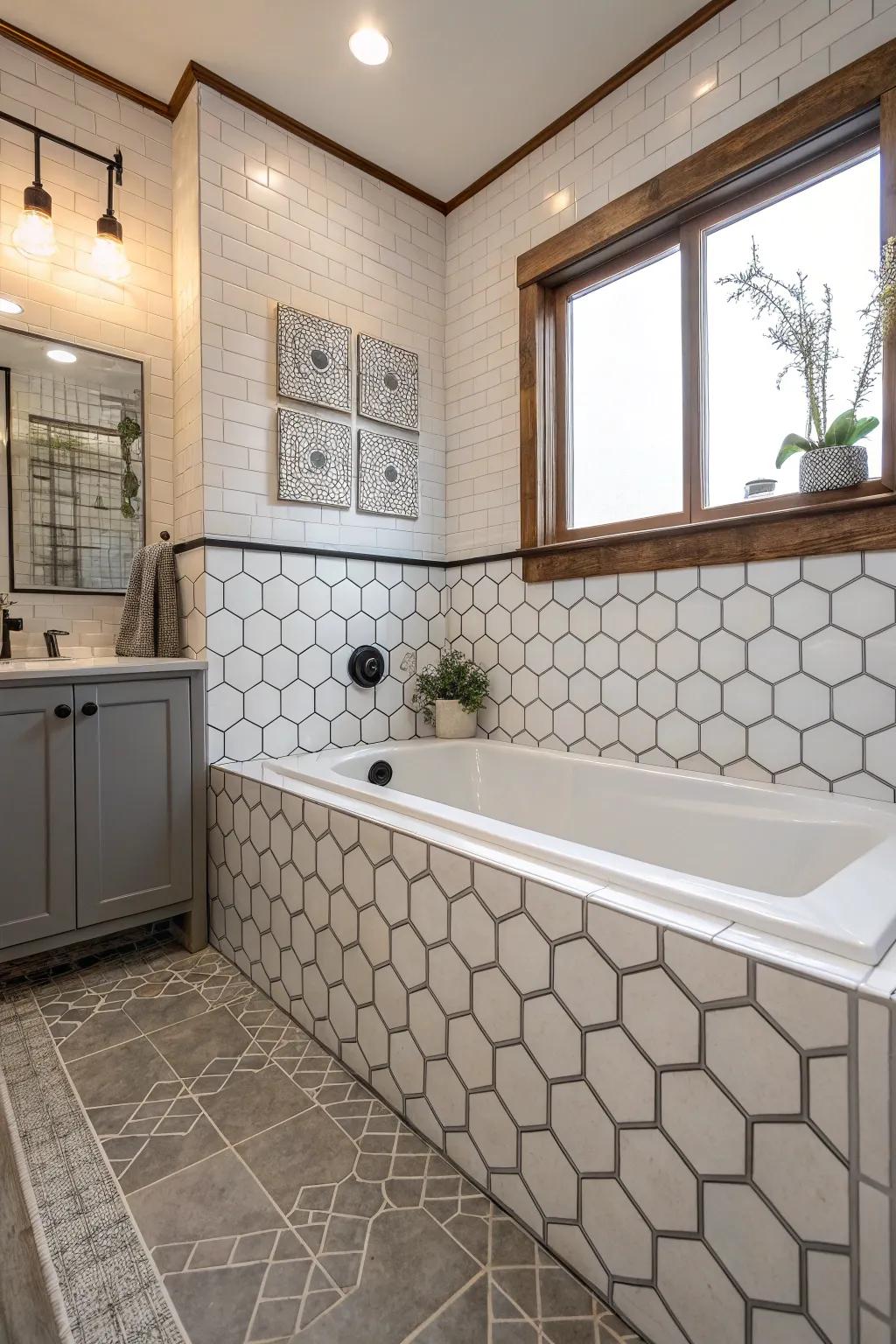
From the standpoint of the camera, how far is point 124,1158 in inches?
47.4

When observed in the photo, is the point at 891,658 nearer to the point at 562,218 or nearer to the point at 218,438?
the point at 562,218

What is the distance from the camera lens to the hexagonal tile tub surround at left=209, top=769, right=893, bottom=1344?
27.9 inches

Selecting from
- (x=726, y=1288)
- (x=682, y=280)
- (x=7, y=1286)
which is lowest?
(x=7, y=1286)

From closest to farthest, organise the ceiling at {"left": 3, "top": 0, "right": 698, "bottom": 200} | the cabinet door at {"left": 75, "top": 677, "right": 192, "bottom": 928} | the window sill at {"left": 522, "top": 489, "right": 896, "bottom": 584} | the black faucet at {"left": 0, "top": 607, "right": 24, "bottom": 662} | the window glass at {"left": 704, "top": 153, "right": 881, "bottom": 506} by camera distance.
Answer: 1. the window sill at {"left": 522, "top": 489, "right": 896, "bottom": 584}
2. the window glass at {"left": 704, "top": 153, "right": 881, "bottom": 506}
3. the cabinet door at {"left": 75, "top": 677, "right": 192, "bottom": 928}
4. the ceiling at {"left": 3, "top": 0, "right": 698, "bottom": 200}
5. the black faucet at {"left": 0, "top": 607, "right": 24, "bottom": 662}

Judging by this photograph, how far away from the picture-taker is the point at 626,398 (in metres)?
2.24

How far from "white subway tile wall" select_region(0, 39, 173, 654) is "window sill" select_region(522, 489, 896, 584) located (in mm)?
1475

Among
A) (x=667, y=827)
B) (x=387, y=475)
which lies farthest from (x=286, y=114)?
(x=667, y=827)

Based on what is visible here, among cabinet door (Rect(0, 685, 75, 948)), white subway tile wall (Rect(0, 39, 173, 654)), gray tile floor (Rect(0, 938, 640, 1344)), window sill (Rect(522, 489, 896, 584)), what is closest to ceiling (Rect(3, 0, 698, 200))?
white subway tile wall (Rect(0, 39, 173, 654))

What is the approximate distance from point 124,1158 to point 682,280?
262 cm

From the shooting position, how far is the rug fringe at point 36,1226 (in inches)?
35.8

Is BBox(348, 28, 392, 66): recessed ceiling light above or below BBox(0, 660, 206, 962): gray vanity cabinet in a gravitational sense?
above

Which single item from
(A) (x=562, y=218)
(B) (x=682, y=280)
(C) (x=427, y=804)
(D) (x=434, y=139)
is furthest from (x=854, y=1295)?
(D) (x=434, y=139)

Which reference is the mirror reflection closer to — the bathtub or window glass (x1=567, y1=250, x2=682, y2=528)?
the bathtub

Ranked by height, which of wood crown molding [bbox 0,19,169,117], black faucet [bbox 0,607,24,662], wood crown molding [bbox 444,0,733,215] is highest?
wood crown molding [bbox 0,19,169,117]
